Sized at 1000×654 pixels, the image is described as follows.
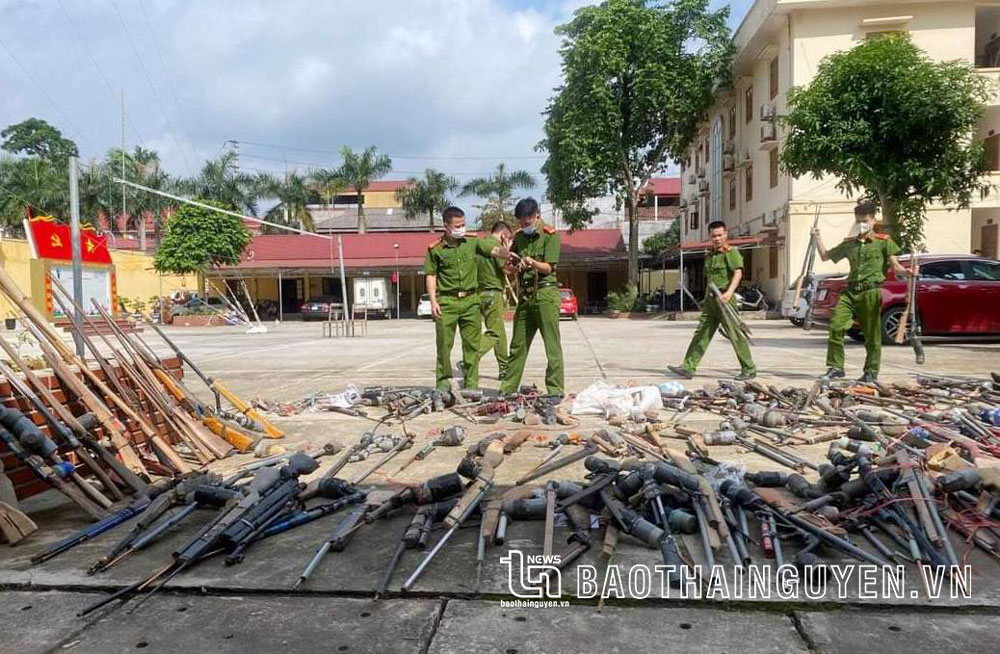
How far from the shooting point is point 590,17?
87.0ft

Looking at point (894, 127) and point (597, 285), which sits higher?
point (894, 127)

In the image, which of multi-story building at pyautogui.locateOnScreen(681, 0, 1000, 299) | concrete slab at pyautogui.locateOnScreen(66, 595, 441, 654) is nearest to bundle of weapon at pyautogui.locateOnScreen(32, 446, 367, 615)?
concrete slab at pyautogui.locateOnScreen(66, 595, 441, 654)

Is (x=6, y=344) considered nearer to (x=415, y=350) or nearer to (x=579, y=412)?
(x=579, y=412)

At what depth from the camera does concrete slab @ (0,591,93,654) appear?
2.15m

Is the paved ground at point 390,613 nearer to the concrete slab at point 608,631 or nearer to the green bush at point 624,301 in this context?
the concrete slab at point 608,631

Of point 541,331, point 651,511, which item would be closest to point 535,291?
point 541,331

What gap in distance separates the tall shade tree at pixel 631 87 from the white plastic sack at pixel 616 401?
72.0ft

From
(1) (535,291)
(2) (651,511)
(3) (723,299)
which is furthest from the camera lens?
(3) (723,299)

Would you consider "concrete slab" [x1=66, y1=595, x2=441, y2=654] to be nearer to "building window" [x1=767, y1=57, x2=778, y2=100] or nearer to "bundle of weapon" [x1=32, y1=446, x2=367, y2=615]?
"bundle of weapon" [x1=32, y1=446, x2=367, y2=615]

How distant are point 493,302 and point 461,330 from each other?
674 mm

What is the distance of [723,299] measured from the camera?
707 centimetres

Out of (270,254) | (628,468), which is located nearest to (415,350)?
(628,468)

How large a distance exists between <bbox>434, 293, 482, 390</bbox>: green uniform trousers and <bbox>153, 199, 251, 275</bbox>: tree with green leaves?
79.4ft

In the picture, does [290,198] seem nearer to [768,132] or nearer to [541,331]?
[768,132]
